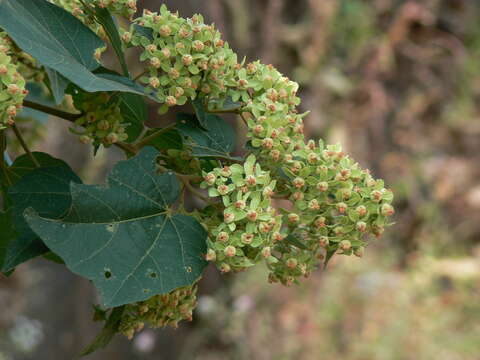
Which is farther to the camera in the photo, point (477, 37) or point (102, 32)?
point (477, 37)

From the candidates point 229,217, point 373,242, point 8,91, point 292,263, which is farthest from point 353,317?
point 8,91

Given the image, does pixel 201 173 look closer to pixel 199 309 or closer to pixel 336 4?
pixel 199 309

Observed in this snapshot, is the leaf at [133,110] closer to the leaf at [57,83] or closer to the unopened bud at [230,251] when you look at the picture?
the leaf at [57,83]

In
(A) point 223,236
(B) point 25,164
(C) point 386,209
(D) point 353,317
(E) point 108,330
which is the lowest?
(D) point 353,317

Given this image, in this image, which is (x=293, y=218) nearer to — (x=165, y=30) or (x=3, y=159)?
(x=165, y=30)

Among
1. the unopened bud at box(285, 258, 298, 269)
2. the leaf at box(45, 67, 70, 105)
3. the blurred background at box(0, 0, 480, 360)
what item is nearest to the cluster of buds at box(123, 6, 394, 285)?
the unopened bud at box(285, 258, 298, 269)

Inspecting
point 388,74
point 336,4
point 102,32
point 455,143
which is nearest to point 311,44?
point 336,4

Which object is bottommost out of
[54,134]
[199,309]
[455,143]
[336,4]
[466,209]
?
[199,309]
